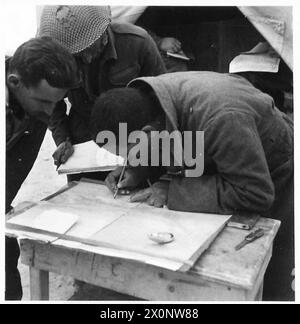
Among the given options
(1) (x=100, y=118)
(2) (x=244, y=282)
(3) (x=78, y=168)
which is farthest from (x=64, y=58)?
(2) (x=244, y=282)

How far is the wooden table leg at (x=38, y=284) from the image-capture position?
1399 mm

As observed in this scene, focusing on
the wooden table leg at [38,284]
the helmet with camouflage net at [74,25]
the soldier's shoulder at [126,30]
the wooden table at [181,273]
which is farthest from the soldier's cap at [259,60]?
the wooden table leg at [38,284]

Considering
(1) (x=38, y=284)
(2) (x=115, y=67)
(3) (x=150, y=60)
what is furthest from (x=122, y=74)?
(1) (x=38, y=284)

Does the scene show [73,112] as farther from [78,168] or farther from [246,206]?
[246,206]

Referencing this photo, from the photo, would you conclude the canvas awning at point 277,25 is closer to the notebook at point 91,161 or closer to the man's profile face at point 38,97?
the notebook at point 91,161

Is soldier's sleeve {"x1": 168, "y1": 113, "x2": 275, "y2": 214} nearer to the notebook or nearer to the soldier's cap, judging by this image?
the notebook

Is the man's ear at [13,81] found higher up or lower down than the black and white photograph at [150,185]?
higher up

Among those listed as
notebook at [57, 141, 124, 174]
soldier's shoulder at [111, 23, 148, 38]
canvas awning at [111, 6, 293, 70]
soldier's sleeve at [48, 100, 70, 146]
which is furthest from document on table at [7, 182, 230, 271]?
canvas awning at [111, 6, 293, 70]

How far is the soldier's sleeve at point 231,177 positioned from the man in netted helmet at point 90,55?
65 centimetres

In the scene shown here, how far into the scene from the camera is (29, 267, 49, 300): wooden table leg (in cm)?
140

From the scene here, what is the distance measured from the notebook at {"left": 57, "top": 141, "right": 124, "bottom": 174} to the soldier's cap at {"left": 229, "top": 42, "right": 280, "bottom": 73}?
2.88 ft

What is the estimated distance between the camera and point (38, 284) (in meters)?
1.41

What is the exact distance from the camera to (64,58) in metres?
1.29

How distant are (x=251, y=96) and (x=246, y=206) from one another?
1.17 ft
